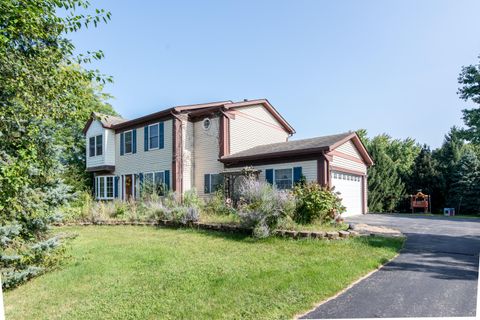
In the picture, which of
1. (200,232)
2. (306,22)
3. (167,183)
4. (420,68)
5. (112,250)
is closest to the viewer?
(112,250)

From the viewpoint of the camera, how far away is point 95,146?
70.8 feet

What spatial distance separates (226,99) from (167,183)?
593 centimetres

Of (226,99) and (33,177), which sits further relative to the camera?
(226,99)

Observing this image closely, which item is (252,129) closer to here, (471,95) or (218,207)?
(218,207)

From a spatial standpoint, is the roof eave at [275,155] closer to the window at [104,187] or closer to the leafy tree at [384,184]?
the leafy tree at [384,184]

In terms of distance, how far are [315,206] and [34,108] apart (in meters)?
7.67

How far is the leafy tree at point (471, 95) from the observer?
1305 cm

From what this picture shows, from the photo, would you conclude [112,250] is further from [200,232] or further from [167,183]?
[167,183]

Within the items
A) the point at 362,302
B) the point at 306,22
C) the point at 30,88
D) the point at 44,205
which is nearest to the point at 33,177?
the point at 44,205

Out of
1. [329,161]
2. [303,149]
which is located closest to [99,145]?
[303,149]

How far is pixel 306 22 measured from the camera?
11062 mm

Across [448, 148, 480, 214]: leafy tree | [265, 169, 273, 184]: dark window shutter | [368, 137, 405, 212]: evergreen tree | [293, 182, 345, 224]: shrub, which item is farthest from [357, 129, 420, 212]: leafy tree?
[293, 182, 345, 224]: shrub

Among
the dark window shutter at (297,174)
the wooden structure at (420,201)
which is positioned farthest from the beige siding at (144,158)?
the wooden structure at (420,201)

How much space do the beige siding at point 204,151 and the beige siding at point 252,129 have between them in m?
0.91
